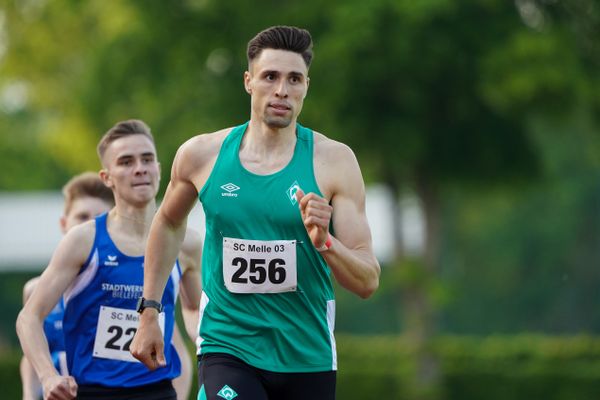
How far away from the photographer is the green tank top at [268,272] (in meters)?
5.32

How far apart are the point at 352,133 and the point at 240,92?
1.81 m

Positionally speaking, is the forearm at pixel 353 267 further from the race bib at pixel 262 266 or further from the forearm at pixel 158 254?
the forearm at pixel 158 254

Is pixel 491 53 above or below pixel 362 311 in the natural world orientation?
below

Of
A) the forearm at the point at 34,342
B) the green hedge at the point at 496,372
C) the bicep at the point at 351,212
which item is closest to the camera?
the bicep at the point at 351,212

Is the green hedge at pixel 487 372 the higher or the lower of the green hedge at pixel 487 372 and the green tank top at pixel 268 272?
the higher

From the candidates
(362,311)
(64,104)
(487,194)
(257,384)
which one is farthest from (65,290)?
(362,311)

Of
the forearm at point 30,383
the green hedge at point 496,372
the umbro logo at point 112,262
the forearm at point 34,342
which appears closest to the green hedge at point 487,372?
the green hedge at point 496,372

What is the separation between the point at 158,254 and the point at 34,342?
0.95m

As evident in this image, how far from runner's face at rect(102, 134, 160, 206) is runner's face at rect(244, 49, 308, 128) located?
4.87 feet

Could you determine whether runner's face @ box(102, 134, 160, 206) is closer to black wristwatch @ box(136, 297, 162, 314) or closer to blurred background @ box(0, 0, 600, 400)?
black wristwatch @ box(136, 297, 162, 314)

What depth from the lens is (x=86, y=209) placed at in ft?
26.3

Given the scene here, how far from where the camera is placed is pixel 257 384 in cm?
534

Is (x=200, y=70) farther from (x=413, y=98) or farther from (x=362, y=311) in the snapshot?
(x=362, y=311)

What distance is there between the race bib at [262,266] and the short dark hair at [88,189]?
2.81m
